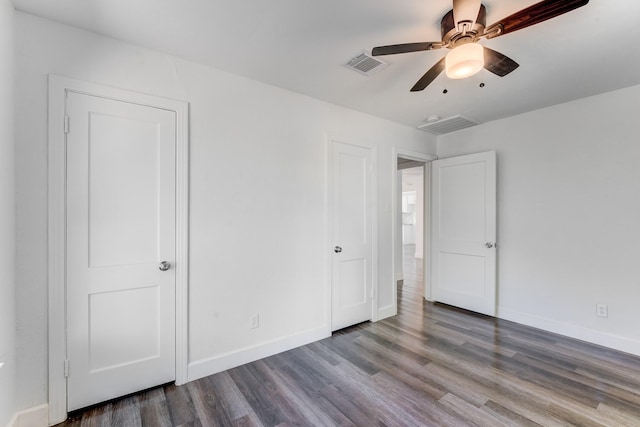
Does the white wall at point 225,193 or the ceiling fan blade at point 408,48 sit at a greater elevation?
the ceiling fan blade at point 408,48

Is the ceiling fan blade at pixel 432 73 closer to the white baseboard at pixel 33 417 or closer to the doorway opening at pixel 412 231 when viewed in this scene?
the doorway opening at pixel 412 231

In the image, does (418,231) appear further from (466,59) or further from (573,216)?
(466,59)

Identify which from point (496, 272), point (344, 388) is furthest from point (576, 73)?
point (344, 388)

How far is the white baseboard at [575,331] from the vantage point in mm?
2734

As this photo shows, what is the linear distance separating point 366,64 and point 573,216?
9.17 ft

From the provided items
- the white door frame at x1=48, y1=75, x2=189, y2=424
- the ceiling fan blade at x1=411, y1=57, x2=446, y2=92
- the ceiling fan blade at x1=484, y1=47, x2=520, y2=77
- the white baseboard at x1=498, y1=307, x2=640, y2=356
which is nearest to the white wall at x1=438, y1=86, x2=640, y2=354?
the white baseboard at x1=498, y1=307, x2=640, y2=356

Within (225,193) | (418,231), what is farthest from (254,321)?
(418,231)

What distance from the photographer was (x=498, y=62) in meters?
1.79

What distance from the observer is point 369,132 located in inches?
137

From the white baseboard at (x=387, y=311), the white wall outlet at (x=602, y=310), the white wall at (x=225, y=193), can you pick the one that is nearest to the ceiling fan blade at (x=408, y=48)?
the white wall at (x=225, y=193)

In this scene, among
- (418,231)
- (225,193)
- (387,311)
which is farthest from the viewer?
(418,231)

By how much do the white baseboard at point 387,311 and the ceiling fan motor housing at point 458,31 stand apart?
291 centimetres

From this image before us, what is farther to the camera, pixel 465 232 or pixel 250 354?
pixel 465 232

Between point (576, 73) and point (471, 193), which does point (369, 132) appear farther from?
point (576, 73)
